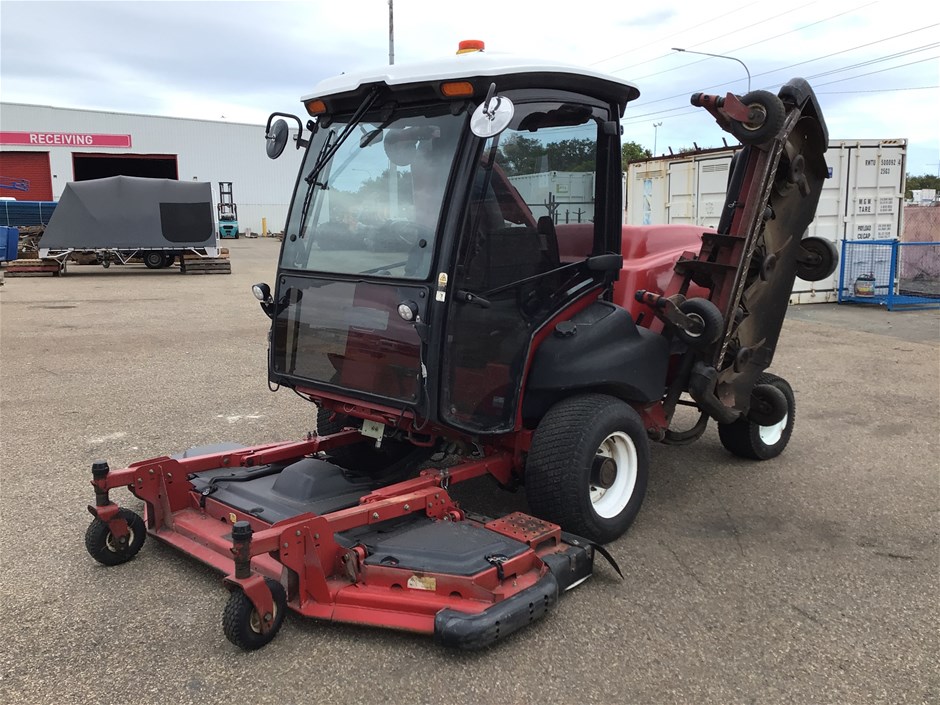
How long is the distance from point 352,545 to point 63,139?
4261cm

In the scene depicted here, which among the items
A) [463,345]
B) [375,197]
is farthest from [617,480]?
[375,197]

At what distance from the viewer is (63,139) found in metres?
39.1

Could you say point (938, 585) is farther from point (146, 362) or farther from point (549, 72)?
point (146, 362)

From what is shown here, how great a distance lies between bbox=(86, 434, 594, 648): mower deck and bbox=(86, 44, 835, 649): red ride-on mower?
11 mm

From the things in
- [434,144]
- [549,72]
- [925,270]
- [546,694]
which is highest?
[549,72]

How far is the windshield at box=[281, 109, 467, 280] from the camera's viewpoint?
3.50m

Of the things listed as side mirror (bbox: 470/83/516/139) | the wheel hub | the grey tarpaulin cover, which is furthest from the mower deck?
the grey tarpaulin cover

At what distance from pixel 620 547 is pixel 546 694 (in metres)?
1.32

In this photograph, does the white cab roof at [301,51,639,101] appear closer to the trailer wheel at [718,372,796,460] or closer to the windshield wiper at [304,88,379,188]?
the windshield wiper at [304,88,379,188]

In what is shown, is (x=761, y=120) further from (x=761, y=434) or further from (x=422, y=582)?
(x=422, y=582)

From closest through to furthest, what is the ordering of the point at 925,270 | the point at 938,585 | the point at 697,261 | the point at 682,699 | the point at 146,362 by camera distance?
the point at 682,699, the point at 938,585, the point at 697,261, the point at 146,362, the point at 925,270

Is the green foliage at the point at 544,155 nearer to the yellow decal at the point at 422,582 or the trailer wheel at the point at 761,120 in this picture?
the trailer wheel at the point at 761,120

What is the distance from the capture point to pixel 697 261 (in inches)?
171

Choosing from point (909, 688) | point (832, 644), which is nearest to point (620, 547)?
point (832, 644)
